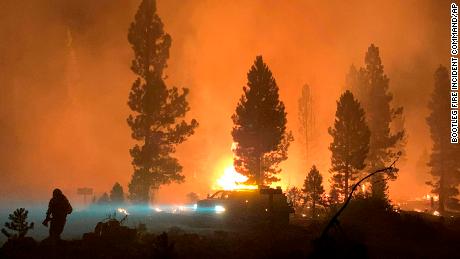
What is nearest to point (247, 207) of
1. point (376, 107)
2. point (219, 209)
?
point (219, 209)

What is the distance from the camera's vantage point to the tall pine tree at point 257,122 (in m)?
36.8

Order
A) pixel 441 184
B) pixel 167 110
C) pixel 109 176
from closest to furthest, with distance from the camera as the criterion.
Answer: pixel 167 110, pixel 441 184, pixel 109 176

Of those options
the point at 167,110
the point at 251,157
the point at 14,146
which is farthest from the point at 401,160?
the point at 14,146

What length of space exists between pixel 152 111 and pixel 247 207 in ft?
48.8

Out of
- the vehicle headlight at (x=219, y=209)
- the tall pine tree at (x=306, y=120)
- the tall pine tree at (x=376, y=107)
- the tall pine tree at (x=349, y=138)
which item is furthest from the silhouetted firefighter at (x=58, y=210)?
the tall pine tree at (x=306, y=120)

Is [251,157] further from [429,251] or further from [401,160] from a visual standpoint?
[401,160]

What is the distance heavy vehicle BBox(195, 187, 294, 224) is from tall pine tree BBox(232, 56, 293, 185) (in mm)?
10750

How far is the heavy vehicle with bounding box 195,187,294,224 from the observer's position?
24438 millimetres

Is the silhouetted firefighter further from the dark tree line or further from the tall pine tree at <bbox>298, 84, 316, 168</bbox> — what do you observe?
the tall pine tree at <bbox>298, 84, 316, 168</bbox>

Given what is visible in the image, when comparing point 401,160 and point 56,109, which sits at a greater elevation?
point 56,109

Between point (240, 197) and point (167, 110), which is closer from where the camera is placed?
point (240, 197)

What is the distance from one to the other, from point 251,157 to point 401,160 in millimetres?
52164

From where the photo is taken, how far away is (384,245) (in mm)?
18031

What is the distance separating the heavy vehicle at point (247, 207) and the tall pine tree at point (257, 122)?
35.3 feet
